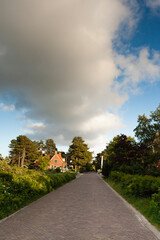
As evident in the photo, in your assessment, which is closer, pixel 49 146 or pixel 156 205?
pixel 156 205

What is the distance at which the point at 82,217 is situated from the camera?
7117mm

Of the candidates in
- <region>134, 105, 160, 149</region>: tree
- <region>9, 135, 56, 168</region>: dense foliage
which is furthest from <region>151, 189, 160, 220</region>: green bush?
<region>9, 135, 56, 168</region>: dense foliage

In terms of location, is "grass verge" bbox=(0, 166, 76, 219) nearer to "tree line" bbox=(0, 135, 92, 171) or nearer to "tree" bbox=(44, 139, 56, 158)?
"tree line" bbox=(0, 135, 92, 171)

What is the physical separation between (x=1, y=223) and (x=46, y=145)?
10545 centimetres

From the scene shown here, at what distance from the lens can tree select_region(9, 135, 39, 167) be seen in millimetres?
80106

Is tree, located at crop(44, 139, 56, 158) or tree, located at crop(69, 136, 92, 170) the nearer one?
tree, located at crop(69, 136, 92, 170)

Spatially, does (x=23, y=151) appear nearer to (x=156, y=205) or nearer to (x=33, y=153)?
(x=33, y=153)

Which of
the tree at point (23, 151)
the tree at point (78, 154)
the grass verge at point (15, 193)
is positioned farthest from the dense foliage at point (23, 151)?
the grass verge at point (15, 193)

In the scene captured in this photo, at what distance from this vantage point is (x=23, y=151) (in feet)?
261

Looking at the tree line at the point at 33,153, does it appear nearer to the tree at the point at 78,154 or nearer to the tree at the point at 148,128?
the tree at the point at 78,154

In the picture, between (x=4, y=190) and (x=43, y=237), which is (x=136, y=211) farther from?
(x=4, y=190)

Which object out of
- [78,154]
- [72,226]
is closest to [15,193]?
[72,226]

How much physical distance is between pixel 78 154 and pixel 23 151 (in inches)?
896

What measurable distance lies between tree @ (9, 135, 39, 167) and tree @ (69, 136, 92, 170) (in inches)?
665
